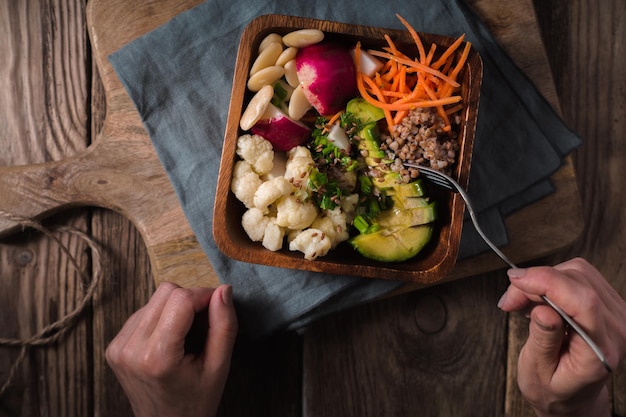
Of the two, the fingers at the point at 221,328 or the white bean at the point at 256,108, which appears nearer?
the white bean at the point at 256,108

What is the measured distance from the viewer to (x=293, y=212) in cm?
112

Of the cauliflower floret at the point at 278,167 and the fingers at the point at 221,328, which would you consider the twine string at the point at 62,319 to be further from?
the cauliflower floret at the point at 278,167

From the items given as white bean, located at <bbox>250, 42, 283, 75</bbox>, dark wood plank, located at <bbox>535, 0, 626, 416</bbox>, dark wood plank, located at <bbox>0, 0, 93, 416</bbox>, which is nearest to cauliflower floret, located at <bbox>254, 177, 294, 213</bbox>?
white bean, located at <bbox>250, 42, 283, 75</bbox>

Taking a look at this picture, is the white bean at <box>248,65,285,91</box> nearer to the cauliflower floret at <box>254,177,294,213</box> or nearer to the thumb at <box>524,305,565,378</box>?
the cauliflower floret at <box>254,177,294,213</box>

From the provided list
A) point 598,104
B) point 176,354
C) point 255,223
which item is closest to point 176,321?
point 176,354

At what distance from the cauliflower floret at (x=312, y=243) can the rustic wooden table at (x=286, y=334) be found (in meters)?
0.35

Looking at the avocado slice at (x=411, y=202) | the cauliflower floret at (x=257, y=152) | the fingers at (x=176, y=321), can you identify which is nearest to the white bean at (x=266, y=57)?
the cauliflower floret at (x=257, y=152)

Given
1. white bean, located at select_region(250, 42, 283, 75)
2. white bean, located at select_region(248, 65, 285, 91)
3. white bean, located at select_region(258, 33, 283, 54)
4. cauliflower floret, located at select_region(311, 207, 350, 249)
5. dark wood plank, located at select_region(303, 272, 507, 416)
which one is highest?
white bean, located at select_region(258, 33, 283, 54)

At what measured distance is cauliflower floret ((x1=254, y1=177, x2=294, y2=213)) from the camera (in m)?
1.10

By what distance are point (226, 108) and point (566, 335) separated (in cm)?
83

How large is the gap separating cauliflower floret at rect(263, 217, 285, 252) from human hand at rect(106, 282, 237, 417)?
0.15m

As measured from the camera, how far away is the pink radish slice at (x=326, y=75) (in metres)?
1.12

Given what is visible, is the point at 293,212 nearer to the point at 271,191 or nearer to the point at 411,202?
the point at 271,191

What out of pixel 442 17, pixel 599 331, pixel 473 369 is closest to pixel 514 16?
pixel 442 17
